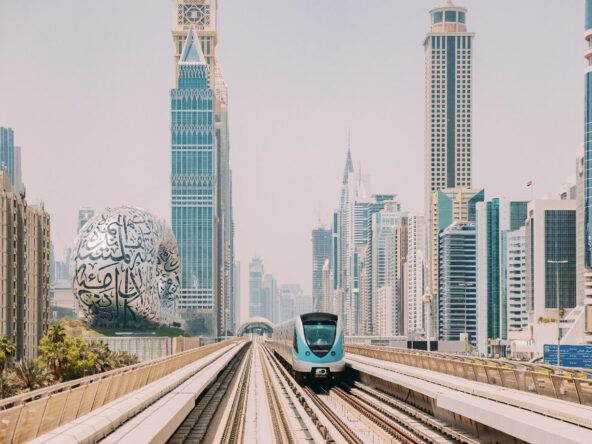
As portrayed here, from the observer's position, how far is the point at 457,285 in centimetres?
19675

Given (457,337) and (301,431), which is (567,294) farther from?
(301,431)

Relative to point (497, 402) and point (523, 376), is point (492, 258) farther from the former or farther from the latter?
point (497, 402)

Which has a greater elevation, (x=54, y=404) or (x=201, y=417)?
(x=54, y=404)

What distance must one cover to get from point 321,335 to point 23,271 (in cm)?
5405

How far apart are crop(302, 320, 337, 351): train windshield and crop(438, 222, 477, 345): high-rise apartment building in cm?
15406

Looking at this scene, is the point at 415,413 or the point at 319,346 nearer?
the point at 415,413

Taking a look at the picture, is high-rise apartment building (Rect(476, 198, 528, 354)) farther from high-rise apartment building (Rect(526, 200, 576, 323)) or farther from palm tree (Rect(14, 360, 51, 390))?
palm tree (Rect(14, 360, 51, 390))

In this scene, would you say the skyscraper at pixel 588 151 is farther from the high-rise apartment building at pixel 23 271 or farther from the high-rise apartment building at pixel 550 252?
the high-rise apartment building at pixel 23 271

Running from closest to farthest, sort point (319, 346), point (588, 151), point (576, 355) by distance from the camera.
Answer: point (319, 346), point (576, 355), point (588, 151)

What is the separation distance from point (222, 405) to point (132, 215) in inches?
3377

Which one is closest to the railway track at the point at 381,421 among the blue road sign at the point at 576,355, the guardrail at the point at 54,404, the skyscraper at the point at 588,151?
the guardrail at the point at 54,404

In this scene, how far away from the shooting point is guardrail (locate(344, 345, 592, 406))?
18062mm

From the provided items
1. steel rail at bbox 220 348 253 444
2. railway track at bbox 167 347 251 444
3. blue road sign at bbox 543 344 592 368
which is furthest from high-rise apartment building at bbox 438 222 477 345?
steel rail at bbox 220 348 253 444

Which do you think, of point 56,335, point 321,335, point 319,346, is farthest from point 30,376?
point 321,335
